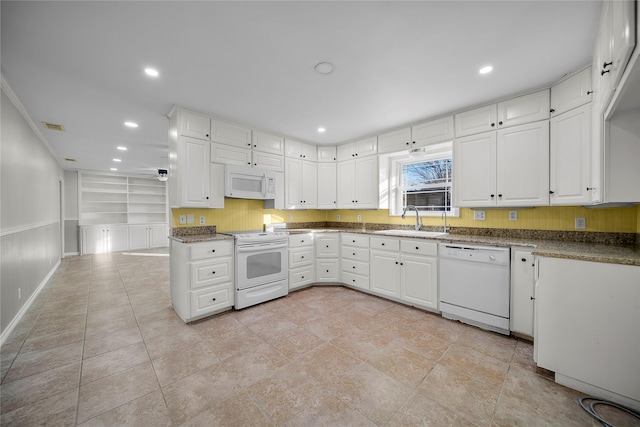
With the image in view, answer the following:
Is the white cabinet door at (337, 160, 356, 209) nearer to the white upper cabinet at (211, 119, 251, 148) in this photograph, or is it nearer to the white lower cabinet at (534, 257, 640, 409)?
the white upper cabinet at (211, 119, 251, 148)

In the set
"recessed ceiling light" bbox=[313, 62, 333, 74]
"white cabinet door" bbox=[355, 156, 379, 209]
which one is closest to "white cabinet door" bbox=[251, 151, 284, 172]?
"white cabinet door" bbox=[355, 156, 379, 209]

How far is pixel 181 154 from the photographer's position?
2.93 m

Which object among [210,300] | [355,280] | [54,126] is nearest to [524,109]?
[355,280]

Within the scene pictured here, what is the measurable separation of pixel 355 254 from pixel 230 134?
8.11ft

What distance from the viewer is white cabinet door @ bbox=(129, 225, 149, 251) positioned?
764cm

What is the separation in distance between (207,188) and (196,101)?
1.02 meters

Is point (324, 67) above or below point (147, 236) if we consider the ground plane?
above

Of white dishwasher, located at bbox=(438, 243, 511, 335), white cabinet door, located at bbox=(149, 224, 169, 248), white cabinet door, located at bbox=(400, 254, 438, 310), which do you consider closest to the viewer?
white dishwasher, located at bbox=(438, 243, 511, 335)

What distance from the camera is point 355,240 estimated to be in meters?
3.71

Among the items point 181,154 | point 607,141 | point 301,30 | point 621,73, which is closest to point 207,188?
point 181,154

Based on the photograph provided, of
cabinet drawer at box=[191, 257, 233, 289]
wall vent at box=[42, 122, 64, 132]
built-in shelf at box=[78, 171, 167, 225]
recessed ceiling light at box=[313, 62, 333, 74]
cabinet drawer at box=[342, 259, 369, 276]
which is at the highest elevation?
recessed ceiling light at box=[313, 62, 333, 74]

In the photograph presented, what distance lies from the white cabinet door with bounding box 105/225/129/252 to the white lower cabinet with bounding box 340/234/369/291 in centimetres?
728

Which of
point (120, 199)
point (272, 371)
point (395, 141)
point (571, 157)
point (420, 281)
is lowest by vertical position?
point (272, 371)

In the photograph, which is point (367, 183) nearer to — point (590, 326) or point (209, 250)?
point (209, 250)
